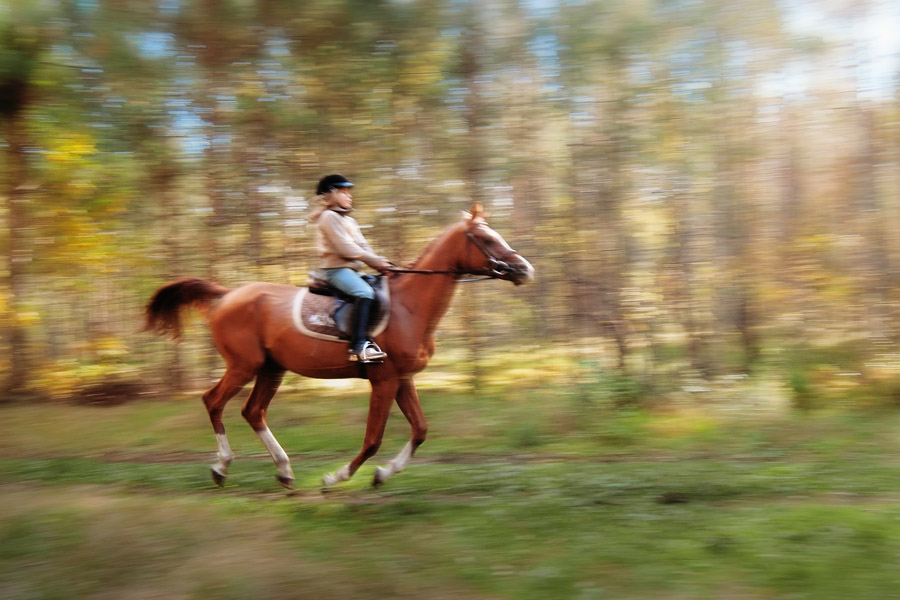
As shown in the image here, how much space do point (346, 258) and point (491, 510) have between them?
2395 millimetres

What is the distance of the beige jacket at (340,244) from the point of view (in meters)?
6.04

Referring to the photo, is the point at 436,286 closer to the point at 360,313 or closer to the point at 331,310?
the point at 360,313

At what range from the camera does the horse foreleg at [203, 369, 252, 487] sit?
259 inches

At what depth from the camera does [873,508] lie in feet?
17.6

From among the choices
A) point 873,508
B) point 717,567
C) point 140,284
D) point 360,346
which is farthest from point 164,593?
point 140,284

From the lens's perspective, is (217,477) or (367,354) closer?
(367,354)

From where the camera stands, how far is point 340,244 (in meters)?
6.04

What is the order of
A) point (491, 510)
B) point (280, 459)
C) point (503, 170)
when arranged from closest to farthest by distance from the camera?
point (491, 510) → point (280, 459) → point (503, 170)

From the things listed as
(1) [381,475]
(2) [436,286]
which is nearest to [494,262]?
(2) [436,286]

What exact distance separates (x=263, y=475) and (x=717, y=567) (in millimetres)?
4330

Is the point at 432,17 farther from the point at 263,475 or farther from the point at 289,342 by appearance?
the point at 263,475

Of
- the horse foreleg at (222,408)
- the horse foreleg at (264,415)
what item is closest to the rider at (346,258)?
the horse foreleg at (264,415)

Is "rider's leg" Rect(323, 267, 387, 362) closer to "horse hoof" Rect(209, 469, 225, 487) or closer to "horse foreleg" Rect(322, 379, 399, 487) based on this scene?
"horse foreleg" Rect(322, 379, 399, 487)

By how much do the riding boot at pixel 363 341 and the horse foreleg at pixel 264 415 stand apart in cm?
118
